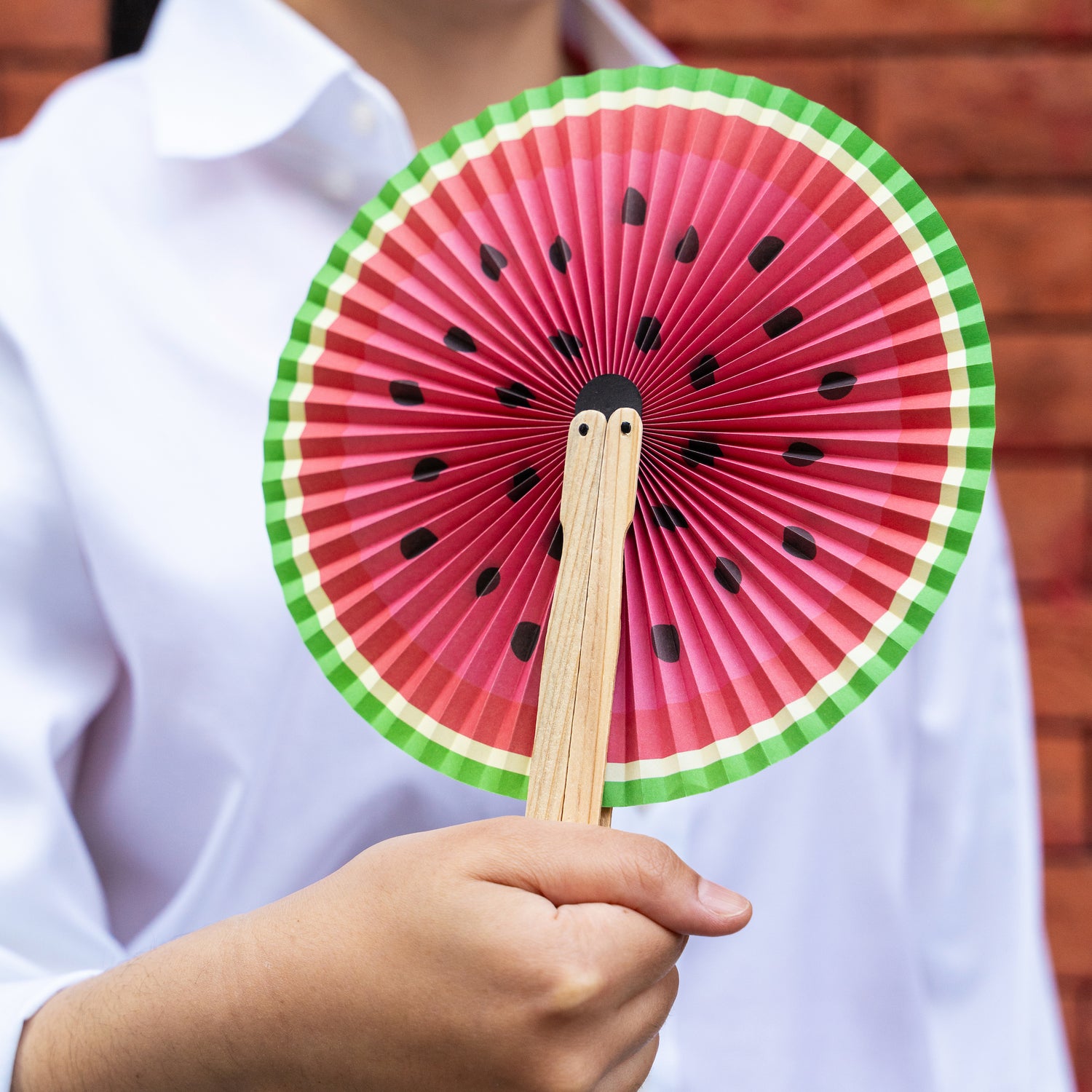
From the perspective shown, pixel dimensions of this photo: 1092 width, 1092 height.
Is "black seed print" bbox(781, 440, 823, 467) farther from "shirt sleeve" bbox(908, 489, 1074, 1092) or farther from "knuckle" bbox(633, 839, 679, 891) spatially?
"shirt sleeve" bbox(908, 489, 1074, 1092)

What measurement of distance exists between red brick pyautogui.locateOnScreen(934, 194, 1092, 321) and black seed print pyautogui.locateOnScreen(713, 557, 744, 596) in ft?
2.18

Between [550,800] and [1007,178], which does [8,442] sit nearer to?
[550,800]

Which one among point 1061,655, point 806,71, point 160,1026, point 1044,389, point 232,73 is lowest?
point 160,1026

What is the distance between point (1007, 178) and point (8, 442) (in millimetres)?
831

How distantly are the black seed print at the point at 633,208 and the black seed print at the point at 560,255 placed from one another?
2cm

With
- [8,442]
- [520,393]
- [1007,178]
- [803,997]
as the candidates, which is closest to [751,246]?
[520,393]

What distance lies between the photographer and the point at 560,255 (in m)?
0.33

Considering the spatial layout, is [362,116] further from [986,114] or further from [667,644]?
[986,114]

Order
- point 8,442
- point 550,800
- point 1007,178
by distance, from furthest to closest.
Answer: point 1007,178
point 8,442
point 550,800

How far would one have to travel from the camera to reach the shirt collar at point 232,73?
20.8 inches

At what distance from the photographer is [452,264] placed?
34cm

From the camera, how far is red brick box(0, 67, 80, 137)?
860 mm

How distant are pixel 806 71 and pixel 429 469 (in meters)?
0.70

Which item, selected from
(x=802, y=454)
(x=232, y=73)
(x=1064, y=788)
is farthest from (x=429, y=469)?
(x=1064, y=788)
